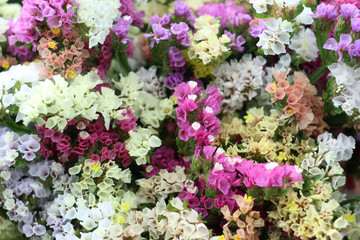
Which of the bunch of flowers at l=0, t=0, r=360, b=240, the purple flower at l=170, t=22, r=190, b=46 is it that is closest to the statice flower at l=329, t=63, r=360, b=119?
the bunch of flowers at l=0, t=0, r=360, b=240

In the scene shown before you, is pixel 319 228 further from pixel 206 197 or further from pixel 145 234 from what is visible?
pixel 145 234

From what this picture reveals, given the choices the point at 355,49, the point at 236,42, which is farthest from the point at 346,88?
the point at 236,42

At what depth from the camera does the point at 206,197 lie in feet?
3.05

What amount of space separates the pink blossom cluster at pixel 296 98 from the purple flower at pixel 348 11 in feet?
0.54

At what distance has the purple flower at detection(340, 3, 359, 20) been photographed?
0.94m

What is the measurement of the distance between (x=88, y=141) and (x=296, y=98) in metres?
0.48

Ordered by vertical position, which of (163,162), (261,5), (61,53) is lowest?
(163,162)

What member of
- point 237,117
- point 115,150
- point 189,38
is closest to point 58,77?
point 115,150

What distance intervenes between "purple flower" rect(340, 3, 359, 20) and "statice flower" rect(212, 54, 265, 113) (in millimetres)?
227

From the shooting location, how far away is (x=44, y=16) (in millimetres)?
940

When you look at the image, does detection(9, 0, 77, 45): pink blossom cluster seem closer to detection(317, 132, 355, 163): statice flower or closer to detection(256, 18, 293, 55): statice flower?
detection(256, 18, 293, 55): statice flower

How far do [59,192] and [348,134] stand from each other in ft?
2.45

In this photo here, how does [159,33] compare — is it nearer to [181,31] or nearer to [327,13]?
[181,31]

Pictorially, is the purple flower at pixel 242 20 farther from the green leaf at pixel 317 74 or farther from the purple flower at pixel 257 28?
the green leaf at pixel 317 74
